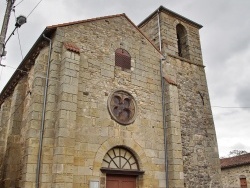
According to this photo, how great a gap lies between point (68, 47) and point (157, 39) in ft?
→ 19.2

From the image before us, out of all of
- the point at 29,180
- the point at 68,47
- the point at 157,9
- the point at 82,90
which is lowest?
the point at 29,180

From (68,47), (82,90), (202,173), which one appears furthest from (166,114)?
(68,47)

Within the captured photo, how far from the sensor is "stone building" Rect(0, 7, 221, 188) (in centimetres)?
829

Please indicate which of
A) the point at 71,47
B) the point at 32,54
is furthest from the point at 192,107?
the point at 32,54

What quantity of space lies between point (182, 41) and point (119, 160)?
819 centimetres

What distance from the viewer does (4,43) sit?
771 centimetres

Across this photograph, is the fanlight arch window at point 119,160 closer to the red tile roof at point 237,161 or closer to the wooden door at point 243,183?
the red tile roof at point 237,161

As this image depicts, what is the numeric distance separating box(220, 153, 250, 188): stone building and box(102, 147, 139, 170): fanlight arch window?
1313 centimetres

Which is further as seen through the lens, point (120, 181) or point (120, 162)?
point (120, 162)

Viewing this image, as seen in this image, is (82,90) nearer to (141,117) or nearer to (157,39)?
(141,117)

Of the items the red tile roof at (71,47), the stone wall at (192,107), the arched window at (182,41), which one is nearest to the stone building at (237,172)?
the stone wall at (192,107)

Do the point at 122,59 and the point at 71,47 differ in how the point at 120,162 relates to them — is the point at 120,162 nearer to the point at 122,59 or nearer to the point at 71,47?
the point at 122,59

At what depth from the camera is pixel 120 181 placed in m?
9.47

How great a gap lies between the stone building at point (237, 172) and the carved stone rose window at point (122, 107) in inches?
520
